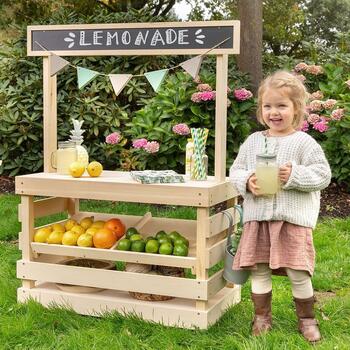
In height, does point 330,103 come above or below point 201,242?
above

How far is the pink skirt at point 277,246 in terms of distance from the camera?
9.95 ft

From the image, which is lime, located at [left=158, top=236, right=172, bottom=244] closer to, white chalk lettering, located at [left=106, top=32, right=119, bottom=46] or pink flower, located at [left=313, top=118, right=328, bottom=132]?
white chalk lettering, located at [left=106, top=32, right=119, bottom=46]

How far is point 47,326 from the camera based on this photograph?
333 centimetres

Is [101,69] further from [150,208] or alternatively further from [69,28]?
[69,28]

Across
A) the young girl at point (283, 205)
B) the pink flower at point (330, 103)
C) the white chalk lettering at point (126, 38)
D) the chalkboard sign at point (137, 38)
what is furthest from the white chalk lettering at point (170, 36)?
the pink flower at point (330, 103)

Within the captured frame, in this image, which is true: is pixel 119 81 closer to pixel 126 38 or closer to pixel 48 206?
pixel 126 38

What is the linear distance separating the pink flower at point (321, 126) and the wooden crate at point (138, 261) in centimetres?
283

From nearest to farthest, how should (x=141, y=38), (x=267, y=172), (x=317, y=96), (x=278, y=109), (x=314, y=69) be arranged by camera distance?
1. (x=267, y=172)
2. (x=278, y=109)
3. (x=141, y=38)
4. (x=317, y=96)
5. (x=314, y=69)

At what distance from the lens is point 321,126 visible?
6312 mm

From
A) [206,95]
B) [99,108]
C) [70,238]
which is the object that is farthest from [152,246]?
[99,108]

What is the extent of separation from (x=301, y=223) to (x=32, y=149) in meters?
4.95

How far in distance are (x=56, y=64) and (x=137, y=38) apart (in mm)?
548

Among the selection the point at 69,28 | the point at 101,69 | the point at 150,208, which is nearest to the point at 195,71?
the point at 69,28

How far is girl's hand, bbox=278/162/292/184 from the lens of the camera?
2992 millimetres
